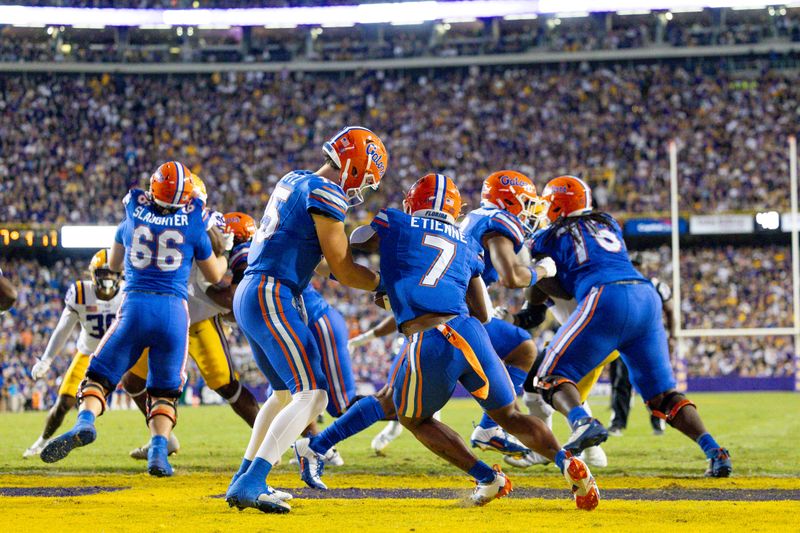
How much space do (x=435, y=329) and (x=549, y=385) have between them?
1580 mm

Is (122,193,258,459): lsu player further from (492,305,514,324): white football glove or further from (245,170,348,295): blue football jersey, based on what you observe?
(245,170,348,295): blue football jersey

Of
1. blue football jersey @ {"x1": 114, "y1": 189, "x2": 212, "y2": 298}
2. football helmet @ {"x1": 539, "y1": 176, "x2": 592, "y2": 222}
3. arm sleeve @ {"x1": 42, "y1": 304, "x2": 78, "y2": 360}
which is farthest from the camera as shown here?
arm sleeve @ {"x1": 42, "y1": 304, "x2": 78, "y2": 360}

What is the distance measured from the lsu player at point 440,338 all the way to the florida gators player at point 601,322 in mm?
987

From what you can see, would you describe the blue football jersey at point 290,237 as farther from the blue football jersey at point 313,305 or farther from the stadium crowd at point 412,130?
the stadium crowd at point 412,130

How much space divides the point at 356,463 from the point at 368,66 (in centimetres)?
2602

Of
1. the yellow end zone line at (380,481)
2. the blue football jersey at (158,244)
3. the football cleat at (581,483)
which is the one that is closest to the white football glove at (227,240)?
the blue football jersey at (158,244)

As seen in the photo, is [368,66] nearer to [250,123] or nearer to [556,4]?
[250,123]

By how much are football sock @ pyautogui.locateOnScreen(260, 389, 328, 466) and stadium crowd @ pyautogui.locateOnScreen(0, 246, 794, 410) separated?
17.9 meters

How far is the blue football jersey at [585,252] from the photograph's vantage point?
673 centimetres

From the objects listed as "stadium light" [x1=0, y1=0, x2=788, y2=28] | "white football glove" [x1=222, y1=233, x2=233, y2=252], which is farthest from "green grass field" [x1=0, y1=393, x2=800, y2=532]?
"stadium light" [x1=0, y1=0, x2=788, y2=28]

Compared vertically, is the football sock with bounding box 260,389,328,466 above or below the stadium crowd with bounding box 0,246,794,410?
above

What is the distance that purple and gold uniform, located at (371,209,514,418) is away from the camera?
513 cm

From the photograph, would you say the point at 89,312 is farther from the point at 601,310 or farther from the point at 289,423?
the point at 601,310

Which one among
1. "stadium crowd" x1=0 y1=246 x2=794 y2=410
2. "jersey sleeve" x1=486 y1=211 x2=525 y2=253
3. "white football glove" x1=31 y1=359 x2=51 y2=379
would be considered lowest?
"stadium crowd" x1=0 y1=246 x2=794 y2=410
